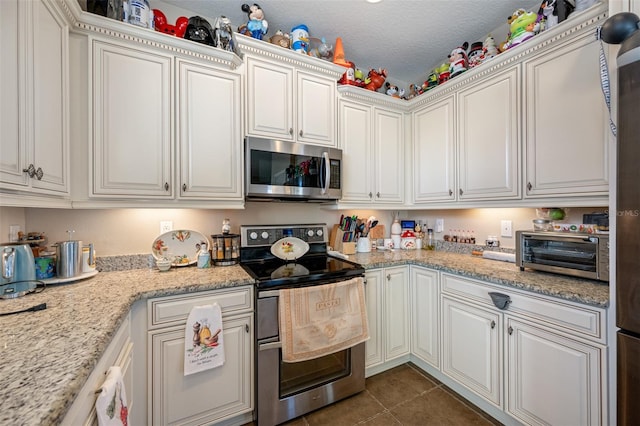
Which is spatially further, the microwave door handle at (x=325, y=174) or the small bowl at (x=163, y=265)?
the microwave door handle at (x=325, y=174)

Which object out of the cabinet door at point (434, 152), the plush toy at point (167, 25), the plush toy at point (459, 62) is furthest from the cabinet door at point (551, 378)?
the plush toy at point (167, 25)

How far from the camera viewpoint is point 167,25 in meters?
1.73

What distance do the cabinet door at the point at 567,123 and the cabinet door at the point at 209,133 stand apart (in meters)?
1.90

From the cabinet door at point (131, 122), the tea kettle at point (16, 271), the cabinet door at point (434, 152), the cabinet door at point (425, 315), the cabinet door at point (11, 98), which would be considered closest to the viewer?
the cabinet door at point (11, 98)

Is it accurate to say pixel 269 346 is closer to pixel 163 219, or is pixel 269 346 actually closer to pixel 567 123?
pixel 163 219

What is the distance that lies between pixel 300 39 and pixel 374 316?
2.17m

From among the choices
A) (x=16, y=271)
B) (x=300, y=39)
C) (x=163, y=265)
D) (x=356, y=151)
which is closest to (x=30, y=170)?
(x=16, y=271)

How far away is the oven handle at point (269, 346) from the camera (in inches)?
59.9

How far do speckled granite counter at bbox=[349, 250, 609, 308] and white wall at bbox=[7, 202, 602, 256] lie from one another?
356mm

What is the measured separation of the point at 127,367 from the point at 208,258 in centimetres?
73

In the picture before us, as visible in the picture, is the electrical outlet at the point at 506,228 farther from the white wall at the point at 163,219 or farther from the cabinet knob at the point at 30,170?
the cabinet knob at the point at 30,170

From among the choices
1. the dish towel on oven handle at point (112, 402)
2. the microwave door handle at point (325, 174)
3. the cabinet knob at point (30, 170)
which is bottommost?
the dish towel on oven handle at point (112, 402)

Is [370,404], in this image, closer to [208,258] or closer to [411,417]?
[411,417]

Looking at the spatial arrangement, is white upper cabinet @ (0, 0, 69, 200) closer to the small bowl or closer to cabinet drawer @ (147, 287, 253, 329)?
the small bowl
